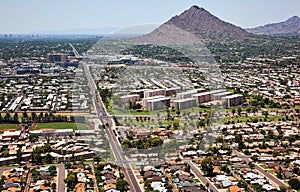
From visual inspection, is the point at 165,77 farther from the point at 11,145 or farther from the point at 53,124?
the point at 11,145

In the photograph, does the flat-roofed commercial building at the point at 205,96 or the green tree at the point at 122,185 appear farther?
the flat-roofed commercial building at the point at 205,96

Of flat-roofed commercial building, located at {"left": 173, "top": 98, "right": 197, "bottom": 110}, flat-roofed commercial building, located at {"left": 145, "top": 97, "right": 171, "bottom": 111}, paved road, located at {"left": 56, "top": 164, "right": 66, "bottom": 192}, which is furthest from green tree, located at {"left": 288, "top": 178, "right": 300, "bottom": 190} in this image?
flat-roofed commercial building, located at {"left": 145, "top": 97, "right": 171, "bottom": 111}

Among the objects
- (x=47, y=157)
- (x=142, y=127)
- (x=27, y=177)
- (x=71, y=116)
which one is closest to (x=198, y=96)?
(x=142, y=127)

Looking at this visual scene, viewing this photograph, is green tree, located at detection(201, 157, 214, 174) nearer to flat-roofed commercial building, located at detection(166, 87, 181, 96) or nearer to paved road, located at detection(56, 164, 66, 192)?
paved road, located at detection(56, 164, 66, 192)

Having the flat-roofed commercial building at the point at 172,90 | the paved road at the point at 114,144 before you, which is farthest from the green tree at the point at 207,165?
the flat-roofed commercial building at the point at 172,90

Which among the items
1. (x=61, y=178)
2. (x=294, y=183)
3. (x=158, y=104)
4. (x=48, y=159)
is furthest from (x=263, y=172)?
(x=158, y=104)

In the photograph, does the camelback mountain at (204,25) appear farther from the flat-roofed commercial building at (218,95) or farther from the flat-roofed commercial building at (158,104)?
the flat-roofed commercial building at (158,104)
